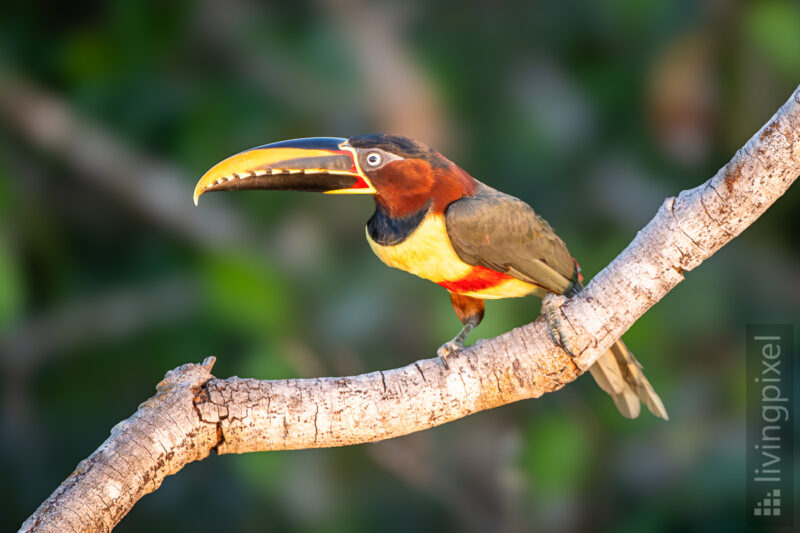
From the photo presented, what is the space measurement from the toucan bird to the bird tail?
0.21 metres

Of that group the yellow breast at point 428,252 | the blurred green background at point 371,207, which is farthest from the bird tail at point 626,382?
Answer: the blurred green background at point 371,207

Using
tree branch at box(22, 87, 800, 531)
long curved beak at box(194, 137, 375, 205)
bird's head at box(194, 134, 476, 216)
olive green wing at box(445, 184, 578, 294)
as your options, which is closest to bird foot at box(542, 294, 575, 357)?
tree branch at box(22, 87, 800, 531)

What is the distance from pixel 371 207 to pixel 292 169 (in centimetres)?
192

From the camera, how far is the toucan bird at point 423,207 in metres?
1.64

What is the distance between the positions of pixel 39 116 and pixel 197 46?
2.32 feet

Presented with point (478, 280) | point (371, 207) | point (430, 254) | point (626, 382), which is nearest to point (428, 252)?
point (430, 254)

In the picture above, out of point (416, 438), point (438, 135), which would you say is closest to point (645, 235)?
point (438, 135)

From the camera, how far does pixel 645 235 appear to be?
1.58 meters

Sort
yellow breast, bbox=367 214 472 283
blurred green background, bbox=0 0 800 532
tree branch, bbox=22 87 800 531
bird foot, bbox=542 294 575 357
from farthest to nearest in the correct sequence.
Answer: blurred green background, bbox=0 0 800 532, yellow breast, bbox=367 214 472 283, bird foot, bbox=542 294 575 357, tree branch, bbox=22 87 800 531

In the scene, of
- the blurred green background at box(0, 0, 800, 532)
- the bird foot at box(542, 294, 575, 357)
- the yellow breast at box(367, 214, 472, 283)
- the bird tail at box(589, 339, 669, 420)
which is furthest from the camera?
the blurred green background at box(0, 0, 800, 532)

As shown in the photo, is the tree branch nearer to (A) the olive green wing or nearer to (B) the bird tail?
(A) the olive green wing

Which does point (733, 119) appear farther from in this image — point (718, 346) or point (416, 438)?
point (416, 438)

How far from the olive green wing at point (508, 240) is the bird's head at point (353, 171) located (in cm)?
5

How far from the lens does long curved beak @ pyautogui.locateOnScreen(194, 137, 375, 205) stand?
1618 millimetres
